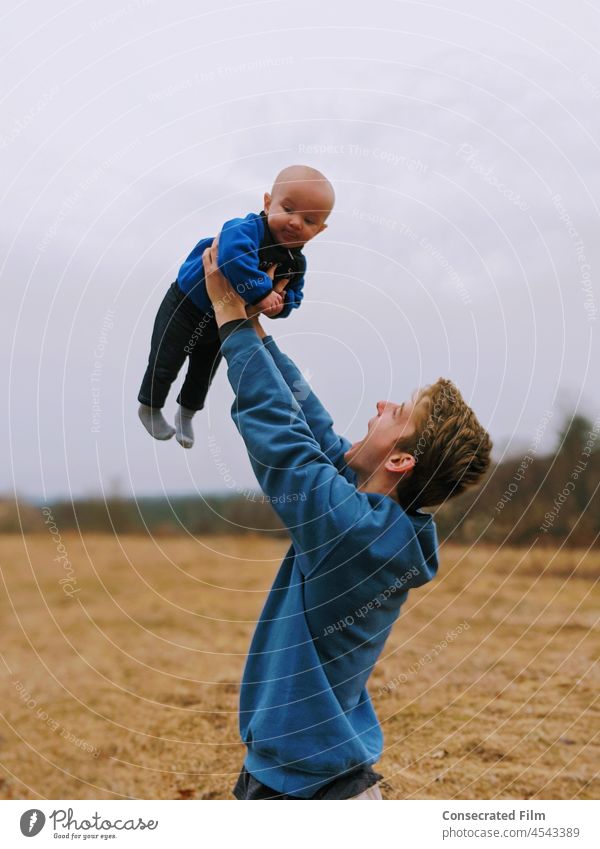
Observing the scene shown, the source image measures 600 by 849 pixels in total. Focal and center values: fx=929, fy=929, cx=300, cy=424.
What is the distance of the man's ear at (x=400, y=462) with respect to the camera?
2465 millimetres

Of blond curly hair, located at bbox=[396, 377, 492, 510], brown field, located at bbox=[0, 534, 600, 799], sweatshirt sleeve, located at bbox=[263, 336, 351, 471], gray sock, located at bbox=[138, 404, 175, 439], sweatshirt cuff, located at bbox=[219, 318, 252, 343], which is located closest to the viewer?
sweatshirt cuff, located at bbox=[219, 318, 252, 343]

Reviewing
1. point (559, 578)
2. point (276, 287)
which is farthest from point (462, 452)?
point (559, 578)

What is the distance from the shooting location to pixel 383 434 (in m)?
2.53

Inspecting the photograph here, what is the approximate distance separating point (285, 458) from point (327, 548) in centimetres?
26

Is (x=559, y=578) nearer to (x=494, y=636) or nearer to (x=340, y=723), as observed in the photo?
(x=494, y=636)

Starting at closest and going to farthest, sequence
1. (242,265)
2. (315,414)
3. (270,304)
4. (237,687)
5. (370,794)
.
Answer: (242,265), (270,304), (370,794), (315,414), (237,687)

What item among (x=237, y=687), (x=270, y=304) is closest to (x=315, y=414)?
(x=270, y=304)

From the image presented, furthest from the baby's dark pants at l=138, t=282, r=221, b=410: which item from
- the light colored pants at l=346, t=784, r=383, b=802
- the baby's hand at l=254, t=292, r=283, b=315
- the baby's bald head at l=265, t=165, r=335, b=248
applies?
the light colored pants at l=346, t=784, r=383, b=802

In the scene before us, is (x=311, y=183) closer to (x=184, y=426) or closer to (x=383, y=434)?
(x=383, y=434)

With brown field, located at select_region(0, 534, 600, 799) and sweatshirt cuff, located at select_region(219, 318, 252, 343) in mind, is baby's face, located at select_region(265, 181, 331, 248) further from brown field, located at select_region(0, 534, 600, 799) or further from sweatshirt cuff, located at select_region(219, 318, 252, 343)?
brown field, located at select_region(0, 534, 600, 799)

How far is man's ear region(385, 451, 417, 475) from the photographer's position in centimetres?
246

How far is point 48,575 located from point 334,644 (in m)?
7.81

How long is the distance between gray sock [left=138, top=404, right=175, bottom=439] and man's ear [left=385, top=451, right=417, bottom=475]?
2.59 ft
